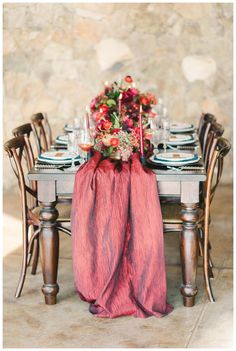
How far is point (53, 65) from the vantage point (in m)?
6.59

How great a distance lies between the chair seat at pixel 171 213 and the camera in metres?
3.67

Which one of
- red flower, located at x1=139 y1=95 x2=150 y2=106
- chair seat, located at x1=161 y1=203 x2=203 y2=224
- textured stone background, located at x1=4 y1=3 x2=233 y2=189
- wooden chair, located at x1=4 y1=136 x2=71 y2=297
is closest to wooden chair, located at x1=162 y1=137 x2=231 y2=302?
chair seat, located at x1=161 y1=203 x2=203 y2=224

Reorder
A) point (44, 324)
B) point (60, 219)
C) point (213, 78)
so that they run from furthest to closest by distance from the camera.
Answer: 1. point (213, 78)
2. point (60, 219)
3. point (44, 324)

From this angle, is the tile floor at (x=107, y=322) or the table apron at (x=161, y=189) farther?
the table apron at (x=161, y=189)

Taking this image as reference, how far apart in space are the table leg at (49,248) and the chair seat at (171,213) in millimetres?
588

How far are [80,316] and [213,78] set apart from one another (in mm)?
3493

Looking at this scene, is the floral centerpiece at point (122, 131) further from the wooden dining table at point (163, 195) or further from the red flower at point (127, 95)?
the wooden dining table at point (163, 195)

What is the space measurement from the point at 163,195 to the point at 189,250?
0.32 meters

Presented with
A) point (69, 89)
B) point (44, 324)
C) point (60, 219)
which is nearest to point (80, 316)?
point (44, 324)

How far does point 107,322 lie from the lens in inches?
138

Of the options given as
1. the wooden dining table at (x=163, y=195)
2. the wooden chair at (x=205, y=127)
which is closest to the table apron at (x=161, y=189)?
the wooden dining table at (x=163, y=195)

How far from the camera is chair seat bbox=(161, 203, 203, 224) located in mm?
3673

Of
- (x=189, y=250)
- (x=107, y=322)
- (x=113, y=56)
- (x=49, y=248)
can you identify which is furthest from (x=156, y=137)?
(x=113, y=56)

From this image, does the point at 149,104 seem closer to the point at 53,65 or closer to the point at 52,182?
the point at 52,182
